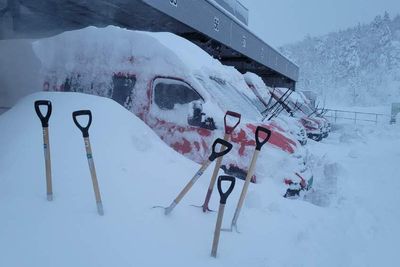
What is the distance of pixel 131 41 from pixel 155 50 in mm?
557

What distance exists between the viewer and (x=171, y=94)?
6.15m

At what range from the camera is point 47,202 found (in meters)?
3.49

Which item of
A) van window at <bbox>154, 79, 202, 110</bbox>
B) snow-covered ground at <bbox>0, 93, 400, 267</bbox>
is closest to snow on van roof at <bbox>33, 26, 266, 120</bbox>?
van window at <bbox>154, 79, 202, 110</bbox>

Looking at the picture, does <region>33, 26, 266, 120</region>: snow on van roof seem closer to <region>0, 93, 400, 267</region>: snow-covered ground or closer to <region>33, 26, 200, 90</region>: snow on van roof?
<region>33, 26, 200, 90</region>: snow on van roof

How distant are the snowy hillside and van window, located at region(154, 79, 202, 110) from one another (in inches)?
2927

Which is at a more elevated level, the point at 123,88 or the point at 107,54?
the point at 107,54

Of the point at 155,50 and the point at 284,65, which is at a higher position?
the point at 284,65

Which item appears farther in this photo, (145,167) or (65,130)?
(65,130)

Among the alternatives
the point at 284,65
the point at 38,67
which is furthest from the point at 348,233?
the point at 284,65

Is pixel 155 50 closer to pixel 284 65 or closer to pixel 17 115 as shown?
pixel 17 115

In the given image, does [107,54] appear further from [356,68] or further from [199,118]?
[356,68]

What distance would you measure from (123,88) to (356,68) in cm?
8025

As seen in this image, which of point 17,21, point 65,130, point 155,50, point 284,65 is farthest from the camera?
point 284,65

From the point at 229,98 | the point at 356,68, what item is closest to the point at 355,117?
the point at 229,98
